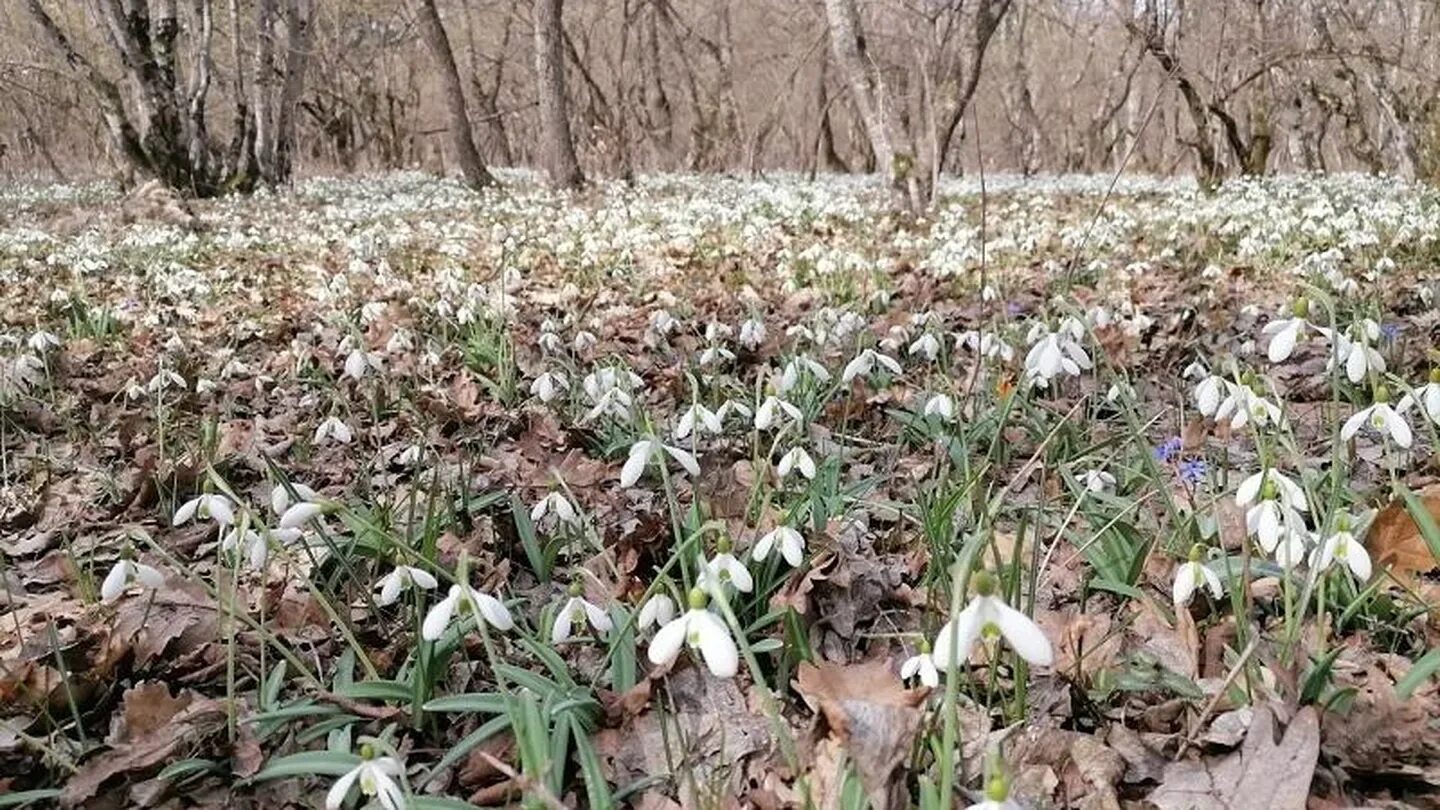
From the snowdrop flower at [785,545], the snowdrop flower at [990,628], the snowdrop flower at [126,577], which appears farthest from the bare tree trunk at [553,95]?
the snowdrop flower at [990,628]

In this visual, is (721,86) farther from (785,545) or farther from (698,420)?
(785,545)

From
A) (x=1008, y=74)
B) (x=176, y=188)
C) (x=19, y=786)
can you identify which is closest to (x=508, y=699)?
(x=19, y=786)

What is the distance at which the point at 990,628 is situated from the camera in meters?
1.18

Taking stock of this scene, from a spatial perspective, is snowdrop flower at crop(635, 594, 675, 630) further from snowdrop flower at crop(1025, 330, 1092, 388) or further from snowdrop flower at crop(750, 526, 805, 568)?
snowdrop flower at crop(1025, 330, 1092, 388)

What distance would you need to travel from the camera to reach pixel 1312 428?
3.20 m

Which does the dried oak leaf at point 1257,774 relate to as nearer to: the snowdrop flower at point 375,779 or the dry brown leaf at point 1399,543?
the dry brown leaf at point 1399,543

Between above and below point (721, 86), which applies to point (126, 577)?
below

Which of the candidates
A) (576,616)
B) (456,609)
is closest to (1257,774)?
(576,616)

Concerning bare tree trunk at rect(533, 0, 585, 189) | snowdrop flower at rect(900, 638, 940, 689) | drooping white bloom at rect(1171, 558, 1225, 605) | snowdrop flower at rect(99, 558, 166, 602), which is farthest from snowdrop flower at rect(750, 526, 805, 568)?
bare tree trunk at rect(533, 0, 585, 189)

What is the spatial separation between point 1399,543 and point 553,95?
12.2 meters

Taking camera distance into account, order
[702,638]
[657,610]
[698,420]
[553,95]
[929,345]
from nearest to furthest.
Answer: [702,638] < [657,610] < [698,420] < [929,345] < [553,95]

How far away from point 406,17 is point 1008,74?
16034 millimetres

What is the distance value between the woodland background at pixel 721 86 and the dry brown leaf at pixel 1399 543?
81 centimetres

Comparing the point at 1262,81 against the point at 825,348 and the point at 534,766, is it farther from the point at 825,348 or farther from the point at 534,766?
the point at 534,766
